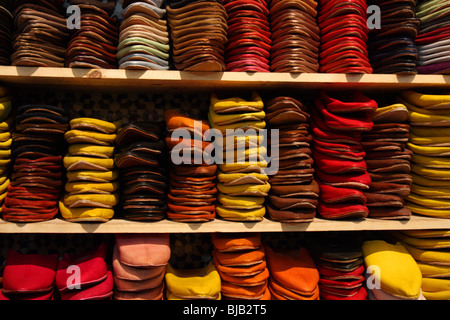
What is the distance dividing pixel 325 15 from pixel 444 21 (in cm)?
49

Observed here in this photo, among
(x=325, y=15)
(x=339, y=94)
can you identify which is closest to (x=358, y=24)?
(x=325, y=15)

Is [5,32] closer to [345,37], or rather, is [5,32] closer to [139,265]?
[139,265]

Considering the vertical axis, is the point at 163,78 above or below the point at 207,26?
below

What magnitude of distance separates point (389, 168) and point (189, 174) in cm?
81

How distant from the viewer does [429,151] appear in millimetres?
1131

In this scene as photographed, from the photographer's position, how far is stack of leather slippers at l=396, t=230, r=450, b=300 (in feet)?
3.76

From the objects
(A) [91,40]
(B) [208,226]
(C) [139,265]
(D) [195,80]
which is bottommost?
(C) [139,265]

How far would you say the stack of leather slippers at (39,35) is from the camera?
0.98m

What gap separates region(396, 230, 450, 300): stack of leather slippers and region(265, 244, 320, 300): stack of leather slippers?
0.45m

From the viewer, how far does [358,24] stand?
106 centimetres

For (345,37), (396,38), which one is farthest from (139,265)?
(396,38)

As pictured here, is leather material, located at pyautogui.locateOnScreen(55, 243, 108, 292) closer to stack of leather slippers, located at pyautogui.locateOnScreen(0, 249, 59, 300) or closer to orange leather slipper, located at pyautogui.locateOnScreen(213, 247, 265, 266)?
stack of leather slippers, located at pyautogui.locateOnScreen(0, 249, 59, 300)
